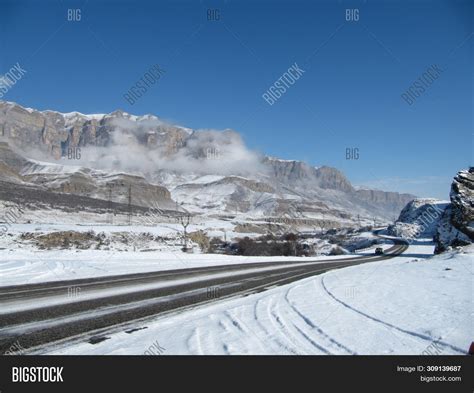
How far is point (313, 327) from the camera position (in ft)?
23.8

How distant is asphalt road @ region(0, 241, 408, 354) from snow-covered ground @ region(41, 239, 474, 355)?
2.03 feet

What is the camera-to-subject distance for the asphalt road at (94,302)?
7.05 m

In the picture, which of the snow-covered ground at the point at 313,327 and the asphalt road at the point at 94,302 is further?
the asphalt road at the point at 94,302

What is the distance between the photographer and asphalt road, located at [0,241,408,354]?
7055 millimetres

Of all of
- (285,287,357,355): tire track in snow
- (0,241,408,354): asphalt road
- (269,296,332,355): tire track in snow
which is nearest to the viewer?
(285,287,357,355): tire track in snow

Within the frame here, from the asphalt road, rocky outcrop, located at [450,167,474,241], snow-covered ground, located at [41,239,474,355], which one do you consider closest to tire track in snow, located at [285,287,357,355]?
snow-covered ground, located at [41,239,474,355]

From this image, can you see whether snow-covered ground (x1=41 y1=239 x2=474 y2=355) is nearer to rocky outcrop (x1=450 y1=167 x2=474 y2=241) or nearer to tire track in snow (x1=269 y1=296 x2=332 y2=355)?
tire track in snow (x1=269 y1=296 x2=332 y2=355)

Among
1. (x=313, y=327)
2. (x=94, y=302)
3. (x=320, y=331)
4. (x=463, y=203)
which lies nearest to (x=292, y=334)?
(x=320, y=331)

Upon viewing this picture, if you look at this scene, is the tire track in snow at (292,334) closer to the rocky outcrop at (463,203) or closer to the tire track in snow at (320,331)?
the tire track in snow at (320,331)

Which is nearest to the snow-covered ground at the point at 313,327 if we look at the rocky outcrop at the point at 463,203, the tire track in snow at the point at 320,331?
the tire track in snow at the point at 320,331

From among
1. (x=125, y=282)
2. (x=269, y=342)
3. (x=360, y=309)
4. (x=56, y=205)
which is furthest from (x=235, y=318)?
(x=56, y=205)

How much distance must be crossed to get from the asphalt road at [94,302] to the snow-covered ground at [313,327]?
62 centimetres

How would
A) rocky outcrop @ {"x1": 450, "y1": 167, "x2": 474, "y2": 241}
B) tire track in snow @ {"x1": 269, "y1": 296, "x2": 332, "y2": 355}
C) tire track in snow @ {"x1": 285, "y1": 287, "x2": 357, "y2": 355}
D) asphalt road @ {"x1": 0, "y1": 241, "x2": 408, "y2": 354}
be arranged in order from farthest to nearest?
rocky outcrop @ {"x1": 450, "y1": 167, "x2": 474, "y2": 241} → asphalt road @ {"x1": 0, "y1": 241, "x2": 408, "y2": 354} → tire track in snow @ {"x1": 269, "y1": 296, "x2": 332, "y2": 355} → tire track in snow @ {"x1": 285, "y1": 287, "x2": 357, "y2": 355}
